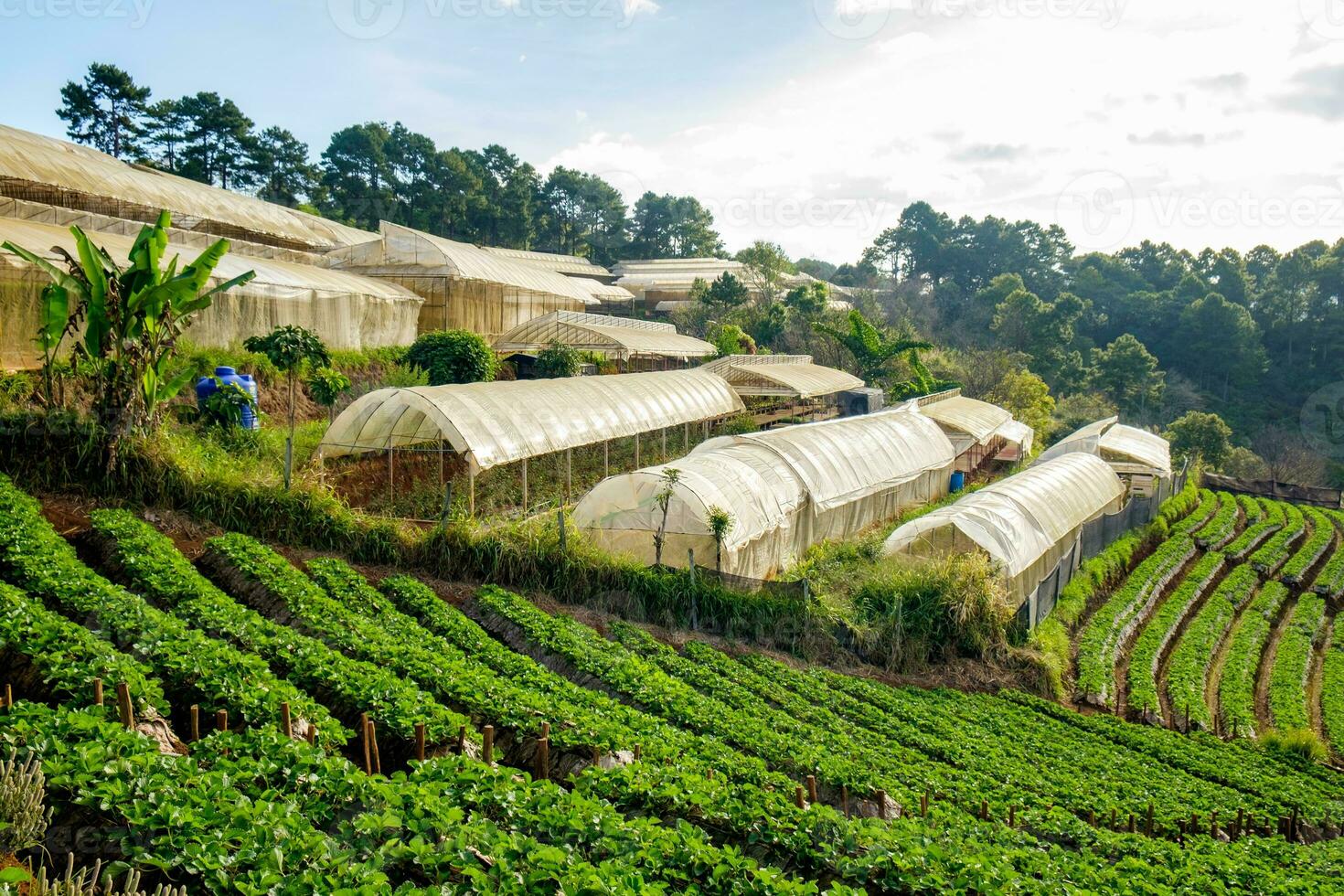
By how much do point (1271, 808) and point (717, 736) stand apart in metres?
8.27

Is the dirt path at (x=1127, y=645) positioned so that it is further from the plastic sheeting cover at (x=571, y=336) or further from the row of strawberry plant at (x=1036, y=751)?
the plastic sheeting cover at (x=571, y=336)

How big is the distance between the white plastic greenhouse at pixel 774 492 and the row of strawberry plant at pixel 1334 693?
33.7 ft

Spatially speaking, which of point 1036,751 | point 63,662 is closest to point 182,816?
point 63,662

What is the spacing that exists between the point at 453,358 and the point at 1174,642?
20.1 m

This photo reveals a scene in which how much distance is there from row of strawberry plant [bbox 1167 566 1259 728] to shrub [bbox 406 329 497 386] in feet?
61.8

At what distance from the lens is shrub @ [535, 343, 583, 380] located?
30.0 metres

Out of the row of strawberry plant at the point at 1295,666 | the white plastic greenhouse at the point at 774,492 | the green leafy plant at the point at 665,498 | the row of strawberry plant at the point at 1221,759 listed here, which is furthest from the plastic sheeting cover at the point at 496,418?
the row of strawberry plant at the point at 1295,666

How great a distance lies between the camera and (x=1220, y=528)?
31.1 meters

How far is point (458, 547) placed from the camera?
15125 millimetres

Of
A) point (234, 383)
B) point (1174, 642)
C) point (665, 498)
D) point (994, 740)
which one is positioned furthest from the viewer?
point (1174, 642)

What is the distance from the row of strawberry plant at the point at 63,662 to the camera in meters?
7.17

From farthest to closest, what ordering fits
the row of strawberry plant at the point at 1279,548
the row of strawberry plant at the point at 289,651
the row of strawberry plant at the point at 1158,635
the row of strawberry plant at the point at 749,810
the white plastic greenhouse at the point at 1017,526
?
the row of strawberry plant at the point at 1279,548 → the white plastic greenhouse at the point at 1017,526 → the row of strawberry plant at the point at 1158,635 → the row of strawberry plant at the point at 289,651 → the row of strawberry plant at the point at 749,810

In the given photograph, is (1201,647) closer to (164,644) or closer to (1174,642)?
(1174,642)

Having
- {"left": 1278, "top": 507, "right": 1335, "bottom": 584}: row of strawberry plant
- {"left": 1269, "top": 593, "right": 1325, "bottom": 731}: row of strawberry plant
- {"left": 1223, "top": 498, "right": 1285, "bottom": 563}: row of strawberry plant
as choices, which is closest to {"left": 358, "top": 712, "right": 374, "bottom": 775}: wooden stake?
{"left": 1269, "top": 593, "right": 1325, "bottom": 731}: row of strawberry plant
